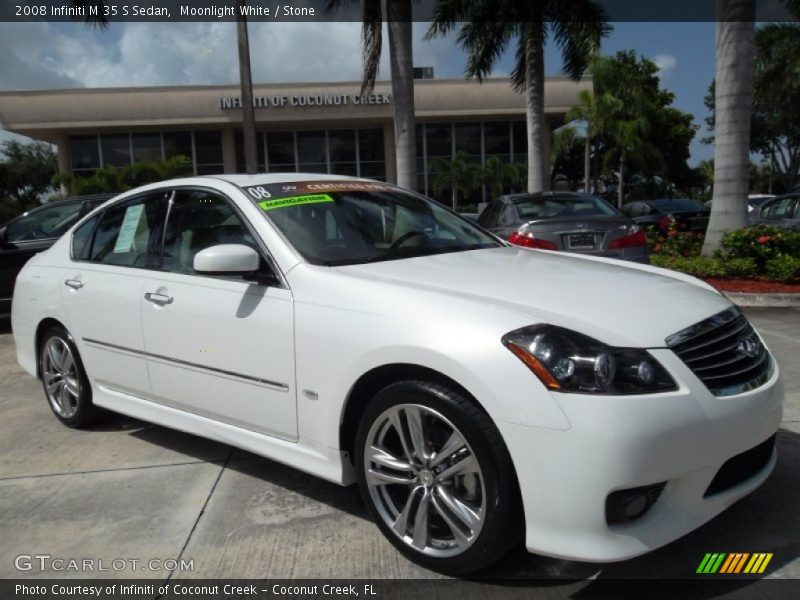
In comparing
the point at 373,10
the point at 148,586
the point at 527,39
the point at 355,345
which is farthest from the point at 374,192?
the point at 527,39

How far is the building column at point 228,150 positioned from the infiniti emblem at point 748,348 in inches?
1155

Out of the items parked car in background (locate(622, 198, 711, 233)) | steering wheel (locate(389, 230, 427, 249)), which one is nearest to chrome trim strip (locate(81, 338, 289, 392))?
steering wheel (locate(389, 230, 427, 249))

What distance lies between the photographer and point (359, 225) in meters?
3.69

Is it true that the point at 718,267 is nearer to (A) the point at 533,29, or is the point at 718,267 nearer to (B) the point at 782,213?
(B) the point at 782,213

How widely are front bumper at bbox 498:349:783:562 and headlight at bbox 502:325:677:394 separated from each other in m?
0.04

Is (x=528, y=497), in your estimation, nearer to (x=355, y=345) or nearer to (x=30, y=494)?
(x=355, y=345)

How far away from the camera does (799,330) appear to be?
266 inches

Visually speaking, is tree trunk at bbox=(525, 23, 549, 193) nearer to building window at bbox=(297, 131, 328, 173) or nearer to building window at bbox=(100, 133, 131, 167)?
building window at bbox=(297, 131, 328, 173)

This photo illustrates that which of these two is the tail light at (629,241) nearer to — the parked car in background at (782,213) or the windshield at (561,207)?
the windshield at (561,207)

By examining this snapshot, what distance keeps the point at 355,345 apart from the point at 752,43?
28.3 ft

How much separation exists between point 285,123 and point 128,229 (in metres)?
26.1

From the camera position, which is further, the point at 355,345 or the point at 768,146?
the point at 768,146

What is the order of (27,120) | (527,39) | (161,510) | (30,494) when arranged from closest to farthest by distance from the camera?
(161,510)
(30,494)
(527,39)
(27,120)
